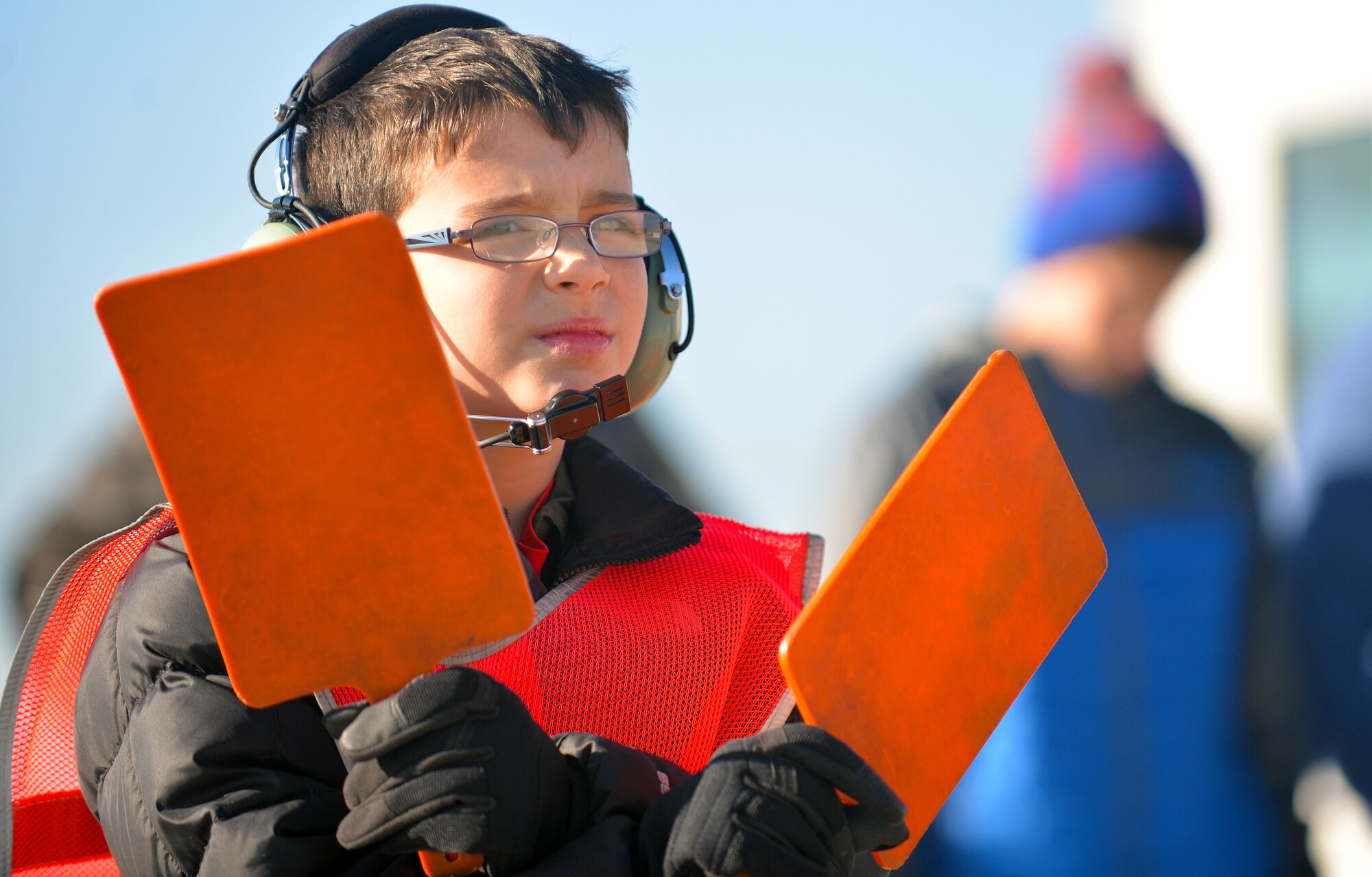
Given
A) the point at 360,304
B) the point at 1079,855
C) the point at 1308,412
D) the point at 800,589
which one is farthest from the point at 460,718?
the point at 1308,412

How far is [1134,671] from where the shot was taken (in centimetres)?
257

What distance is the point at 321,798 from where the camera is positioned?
1.38 m

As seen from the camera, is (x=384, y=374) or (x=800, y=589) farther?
(x=800, y=589)

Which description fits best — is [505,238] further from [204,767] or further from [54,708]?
[54,708]

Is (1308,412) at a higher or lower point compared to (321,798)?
lower

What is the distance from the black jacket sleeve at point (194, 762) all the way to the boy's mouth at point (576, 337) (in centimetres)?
50

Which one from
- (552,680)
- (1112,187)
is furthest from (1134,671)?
(552,680)

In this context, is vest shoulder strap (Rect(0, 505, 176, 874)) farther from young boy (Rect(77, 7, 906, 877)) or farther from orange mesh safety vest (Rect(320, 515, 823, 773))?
orange mesh safety vest (Rect(320, 515, 823, 773))

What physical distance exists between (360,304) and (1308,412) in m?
2.50

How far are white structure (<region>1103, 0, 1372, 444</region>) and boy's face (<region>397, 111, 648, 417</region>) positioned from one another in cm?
401

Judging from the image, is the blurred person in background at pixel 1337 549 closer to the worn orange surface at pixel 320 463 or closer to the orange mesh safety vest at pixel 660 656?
the orange mesh safety vest at pixel 660 656

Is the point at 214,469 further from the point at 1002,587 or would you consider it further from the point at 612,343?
the point at 1002,587

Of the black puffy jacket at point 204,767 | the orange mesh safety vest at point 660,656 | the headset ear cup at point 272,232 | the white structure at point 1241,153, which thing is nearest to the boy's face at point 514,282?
the headset ear cup at point 272,232

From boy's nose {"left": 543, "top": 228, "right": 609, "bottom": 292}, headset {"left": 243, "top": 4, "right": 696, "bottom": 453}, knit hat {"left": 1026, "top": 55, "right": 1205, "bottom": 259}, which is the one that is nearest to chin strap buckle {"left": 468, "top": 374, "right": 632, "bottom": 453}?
headset {"left": 243, "top": 4, "right": 696, "bottom": 453}
